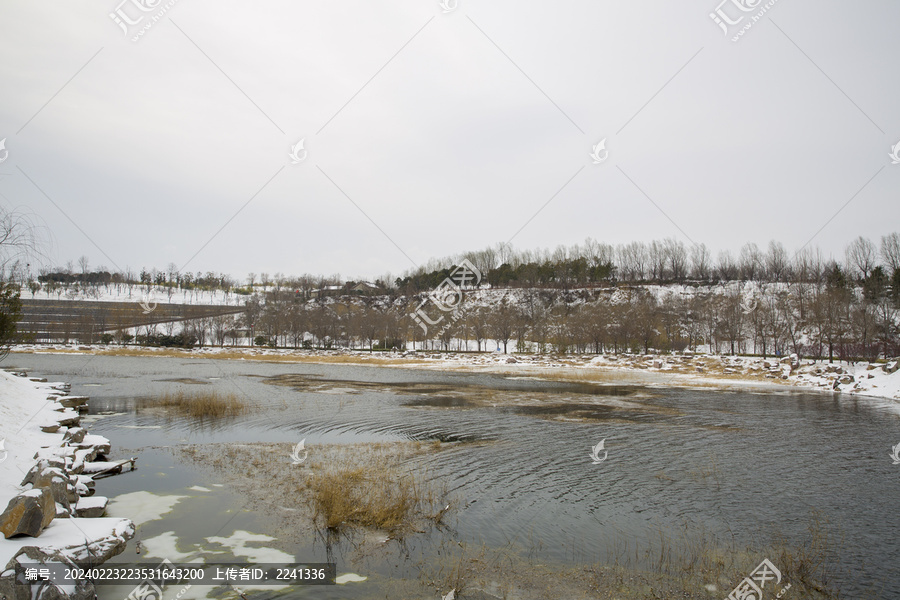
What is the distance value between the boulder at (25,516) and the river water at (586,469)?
1.68 m

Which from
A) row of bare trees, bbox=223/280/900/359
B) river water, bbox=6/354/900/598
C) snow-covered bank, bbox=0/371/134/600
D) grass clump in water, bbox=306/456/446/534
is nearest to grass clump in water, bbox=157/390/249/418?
river water, bbox=6/354/900/598

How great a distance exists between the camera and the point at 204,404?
27406 mm

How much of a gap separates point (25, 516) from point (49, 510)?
795mm

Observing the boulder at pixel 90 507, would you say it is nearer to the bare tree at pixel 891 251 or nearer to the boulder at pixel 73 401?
the boulder at pixel 73 401

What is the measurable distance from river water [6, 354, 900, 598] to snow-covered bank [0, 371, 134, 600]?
80 cm

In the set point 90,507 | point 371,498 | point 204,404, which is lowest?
point 204,404

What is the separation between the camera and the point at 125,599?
24.3 feet

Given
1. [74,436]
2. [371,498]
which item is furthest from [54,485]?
[74,436]

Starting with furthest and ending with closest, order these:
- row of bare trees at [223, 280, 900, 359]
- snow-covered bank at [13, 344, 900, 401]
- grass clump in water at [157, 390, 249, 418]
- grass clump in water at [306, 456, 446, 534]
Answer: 1. row of bare trees at [223, 280, 900, 359]
2. snow-covered bank at [13, 344, 900, 401]
3. grass clump in water at [157, 390, 249, 418]
4. grass clump in water at [306, 456, 446, 534]

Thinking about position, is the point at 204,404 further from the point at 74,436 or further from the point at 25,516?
the point at 25,516

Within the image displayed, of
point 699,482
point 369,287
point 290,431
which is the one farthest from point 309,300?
point 699,482

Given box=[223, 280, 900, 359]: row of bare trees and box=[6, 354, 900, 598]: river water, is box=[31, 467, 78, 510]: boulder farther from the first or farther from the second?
box=[223, 280, 900, 359]: row of bare trees

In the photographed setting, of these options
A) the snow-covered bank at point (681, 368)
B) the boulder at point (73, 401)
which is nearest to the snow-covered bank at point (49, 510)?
the boulder at point (73, 401)

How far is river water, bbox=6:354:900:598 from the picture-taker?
1048cm
